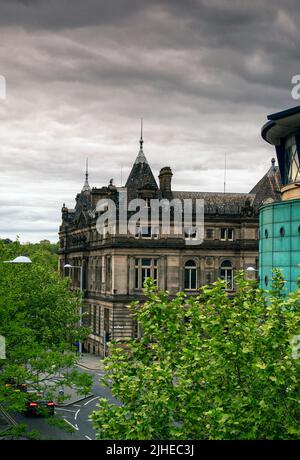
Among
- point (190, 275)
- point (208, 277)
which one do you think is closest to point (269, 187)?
point (208, 277)

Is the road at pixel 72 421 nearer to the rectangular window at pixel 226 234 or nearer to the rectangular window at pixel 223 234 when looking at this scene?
the rectangular window at pixel 223 234

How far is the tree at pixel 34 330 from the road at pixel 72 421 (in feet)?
6.27

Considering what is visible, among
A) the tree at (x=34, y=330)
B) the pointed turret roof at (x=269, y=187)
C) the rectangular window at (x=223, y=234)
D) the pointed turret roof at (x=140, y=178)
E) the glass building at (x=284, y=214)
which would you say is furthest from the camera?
the pointed turret roof at (x=269, y=187)

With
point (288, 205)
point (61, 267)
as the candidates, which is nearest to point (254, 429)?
point (288, 205)

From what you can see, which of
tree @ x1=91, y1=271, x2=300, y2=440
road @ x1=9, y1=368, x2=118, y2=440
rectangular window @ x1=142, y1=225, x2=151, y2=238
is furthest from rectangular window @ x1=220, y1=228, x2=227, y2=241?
tree @ x1=91, y1=271, x2=300, y2=440

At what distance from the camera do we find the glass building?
38.7 metres

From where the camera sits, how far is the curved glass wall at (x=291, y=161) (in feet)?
136

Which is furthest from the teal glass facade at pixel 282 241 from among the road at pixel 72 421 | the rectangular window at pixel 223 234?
the rectangular window at pixel 223 234

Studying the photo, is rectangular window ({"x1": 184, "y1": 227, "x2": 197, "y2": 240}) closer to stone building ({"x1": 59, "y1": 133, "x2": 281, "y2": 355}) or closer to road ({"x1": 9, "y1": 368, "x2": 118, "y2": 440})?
stone building ({"x1": 59, "y1": 133, "x2": 281, "y2": 355})

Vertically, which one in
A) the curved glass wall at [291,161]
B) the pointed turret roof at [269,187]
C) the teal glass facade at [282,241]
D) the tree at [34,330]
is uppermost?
the pointed turret roof at [269,187]

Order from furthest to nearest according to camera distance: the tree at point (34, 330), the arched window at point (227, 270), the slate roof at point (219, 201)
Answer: the slate roof at point (219, 201) < the arched window at point (227, 270) < the tree at point (34, 330)

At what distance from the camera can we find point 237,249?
79375 millimetres

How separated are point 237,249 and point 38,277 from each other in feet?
102
